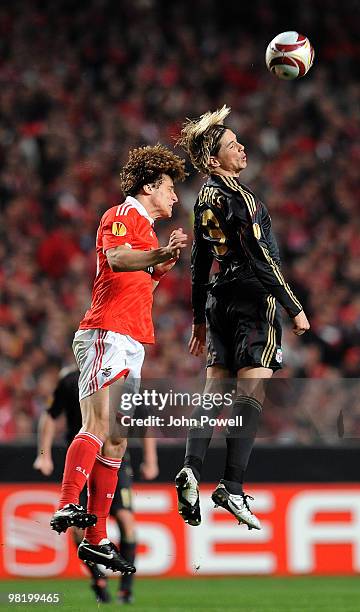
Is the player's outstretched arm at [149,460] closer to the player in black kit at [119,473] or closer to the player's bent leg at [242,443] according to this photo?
the player in black kit at [119,473]

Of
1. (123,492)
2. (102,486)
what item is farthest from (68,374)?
(102,486)

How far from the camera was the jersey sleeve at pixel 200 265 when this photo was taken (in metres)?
6.54

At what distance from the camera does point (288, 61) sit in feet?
22.2

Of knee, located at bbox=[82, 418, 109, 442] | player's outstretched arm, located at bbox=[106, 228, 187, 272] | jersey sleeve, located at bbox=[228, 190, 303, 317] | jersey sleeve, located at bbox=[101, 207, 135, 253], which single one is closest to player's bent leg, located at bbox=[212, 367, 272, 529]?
jersey sleeve, located at bbox=[228, 190, 303, 317]

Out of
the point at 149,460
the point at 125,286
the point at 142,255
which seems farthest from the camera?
the point at 149,460

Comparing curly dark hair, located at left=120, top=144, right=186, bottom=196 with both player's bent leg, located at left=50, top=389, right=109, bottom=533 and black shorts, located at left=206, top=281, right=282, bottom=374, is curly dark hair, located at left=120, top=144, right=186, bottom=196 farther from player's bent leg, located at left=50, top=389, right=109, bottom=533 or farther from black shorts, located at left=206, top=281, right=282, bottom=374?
player's bent leg, located at left=50, top=389, right=109, bottom=533

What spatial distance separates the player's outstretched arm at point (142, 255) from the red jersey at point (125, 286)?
0.12 meters

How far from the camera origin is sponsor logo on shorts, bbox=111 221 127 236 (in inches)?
245

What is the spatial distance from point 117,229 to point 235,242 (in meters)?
0.65

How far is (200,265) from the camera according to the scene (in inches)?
261

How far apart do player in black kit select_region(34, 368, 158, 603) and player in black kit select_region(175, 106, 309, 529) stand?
2.27m

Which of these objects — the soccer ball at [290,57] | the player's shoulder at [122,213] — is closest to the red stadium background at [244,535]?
the player's shoulder at [122,213]

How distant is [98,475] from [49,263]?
288 inches

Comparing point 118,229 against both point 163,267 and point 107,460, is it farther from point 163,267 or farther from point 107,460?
point 107,460
